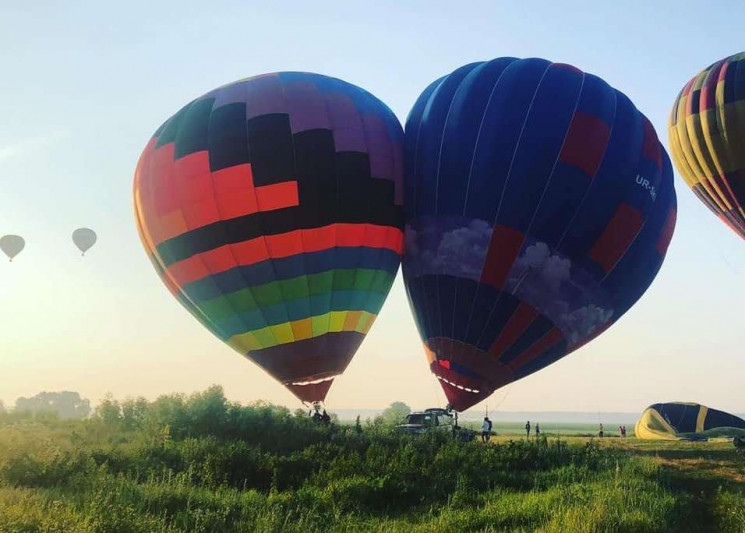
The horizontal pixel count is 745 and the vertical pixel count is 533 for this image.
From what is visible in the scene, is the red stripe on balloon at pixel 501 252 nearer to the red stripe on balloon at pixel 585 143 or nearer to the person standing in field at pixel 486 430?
the red stripe on balloon at pixel 585 143

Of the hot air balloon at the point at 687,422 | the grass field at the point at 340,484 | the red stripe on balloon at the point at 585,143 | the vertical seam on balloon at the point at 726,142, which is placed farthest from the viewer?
the hot air balloon at the point at 687,422

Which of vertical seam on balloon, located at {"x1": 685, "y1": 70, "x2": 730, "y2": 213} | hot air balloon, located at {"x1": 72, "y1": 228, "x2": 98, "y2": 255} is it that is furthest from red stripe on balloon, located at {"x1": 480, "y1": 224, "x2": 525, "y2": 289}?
hot air balloon, located at {"x1": 72, "y1": 228, "x2": 98, "y2": 255}

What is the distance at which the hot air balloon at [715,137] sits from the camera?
97.7 feet

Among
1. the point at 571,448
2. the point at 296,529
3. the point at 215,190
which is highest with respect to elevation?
the point at 215,190

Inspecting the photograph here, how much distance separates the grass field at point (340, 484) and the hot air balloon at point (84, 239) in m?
16.5

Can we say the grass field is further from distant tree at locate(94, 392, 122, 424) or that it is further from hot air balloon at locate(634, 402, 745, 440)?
A: hot air balloon at locate(634, 402, 745, 440)

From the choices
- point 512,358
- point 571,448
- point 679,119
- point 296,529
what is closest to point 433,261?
point 512,358

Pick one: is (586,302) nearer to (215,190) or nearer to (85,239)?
(215,190)

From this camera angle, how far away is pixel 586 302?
19438 millimetres

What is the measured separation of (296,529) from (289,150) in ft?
40.2

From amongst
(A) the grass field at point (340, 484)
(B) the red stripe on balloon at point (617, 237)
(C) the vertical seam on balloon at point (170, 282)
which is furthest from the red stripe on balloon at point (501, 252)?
(C) the vertical seam on balloon at point (170, 282)

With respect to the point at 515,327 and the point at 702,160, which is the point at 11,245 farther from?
the point at 702,160

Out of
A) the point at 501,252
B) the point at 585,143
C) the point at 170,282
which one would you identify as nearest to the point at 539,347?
the point at 501,252

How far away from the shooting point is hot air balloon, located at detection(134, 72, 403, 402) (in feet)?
63.9
